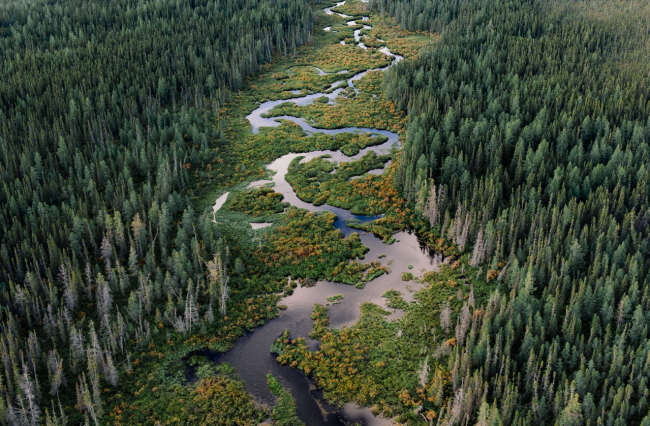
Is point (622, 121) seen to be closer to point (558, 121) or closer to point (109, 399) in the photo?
point (558, 121)

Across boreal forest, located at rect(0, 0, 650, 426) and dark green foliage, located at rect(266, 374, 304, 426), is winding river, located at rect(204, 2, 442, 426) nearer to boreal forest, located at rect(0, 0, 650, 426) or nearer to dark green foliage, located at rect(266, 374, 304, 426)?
boreal forest, located at rect(0, 0, 650, 426)

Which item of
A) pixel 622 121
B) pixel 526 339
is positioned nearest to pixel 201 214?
pixel 526 339

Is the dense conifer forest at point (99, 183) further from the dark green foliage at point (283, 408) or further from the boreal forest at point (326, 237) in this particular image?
the dark green foliage at point (283, 408)

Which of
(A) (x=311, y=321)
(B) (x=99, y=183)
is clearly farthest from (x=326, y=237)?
(B) (x=99, y=183)

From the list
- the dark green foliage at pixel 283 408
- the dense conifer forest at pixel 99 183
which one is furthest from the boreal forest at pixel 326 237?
the dense conifer forest at pixel 99 183

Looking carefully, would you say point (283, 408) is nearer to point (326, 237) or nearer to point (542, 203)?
point (326, 237)
